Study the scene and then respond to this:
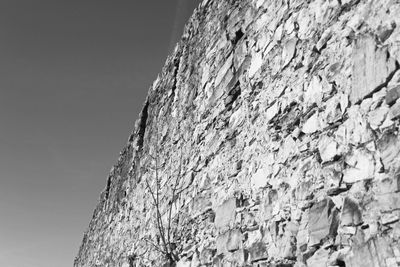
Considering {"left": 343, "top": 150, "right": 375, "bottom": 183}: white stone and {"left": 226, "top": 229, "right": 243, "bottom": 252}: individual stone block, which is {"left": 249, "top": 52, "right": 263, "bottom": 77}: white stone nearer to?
{"left": 226, "top": 229, "right": 243, "bottom": 252}: individual stone block

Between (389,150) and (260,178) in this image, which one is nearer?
(389,150)

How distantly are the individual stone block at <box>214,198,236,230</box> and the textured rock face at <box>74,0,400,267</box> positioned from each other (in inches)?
0.8

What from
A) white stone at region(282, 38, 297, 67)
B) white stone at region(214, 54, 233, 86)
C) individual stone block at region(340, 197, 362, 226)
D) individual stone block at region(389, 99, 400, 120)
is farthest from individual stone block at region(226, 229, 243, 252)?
white stone at region(214, 54, 233, 86)

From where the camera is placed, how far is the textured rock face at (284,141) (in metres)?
2.49

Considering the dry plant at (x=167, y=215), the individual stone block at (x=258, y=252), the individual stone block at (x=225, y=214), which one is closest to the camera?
the individual stone block at (x=258, y=252)

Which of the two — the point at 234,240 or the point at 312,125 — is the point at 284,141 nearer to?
the point at 312,125

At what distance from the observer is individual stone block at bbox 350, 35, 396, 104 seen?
253 centimetres

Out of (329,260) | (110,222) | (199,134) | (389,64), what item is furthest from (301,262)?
(110,222)

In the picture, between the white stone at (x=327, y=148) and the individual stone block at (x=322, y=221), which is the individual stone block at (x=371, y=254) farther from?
the white stone at (x=327, y=148)

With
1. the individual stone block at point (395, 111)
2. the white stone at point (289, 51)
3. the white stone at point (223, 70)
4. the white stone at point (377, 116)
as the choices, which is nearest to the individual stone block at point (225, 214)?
the white stone at point (289, 51)

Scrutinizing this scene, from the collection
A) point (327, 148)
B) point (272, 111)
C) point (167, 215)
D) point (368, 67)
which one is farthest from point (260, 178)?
point (167, 215)

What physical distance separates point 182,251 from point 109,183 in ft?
22.1

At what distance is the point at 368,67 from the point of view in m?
2.67

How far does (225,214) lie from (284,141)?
108 centimetres
